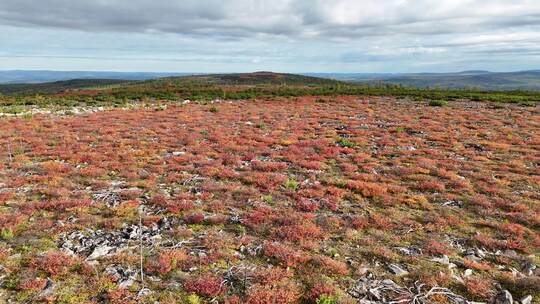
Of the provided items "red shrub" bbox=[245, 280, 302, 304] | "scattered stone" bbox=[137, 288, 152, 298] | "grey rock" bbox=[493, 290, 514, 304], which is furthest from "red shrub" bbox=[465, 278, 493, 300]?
"scattered stone" bbox=[137, 288, 152, 298]

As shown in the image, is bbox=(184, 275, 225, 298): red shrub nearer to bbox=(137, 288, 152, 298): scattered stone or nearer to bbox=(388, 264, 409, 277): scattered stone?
bbox=(137, 288, 152, 298): scattered stone

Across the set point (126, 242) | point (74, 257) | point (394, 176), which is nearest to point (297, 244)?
point (126, 242)

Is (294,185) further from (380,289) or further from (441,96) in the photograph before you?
(441,96)

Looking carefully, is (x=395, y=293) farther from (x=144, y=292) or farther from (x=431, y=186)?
(x=431, y=186)

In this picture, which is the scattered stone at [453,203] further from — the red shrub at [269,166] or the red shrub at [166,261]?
the red shrub at [166,261]

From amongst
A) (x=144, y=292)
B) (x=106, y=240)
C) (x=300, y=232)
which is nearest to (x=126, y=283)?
(x=144, y=292)

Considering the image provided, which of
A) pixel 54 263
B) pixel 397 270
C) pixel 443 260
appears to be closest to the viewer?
pixel 54 263
